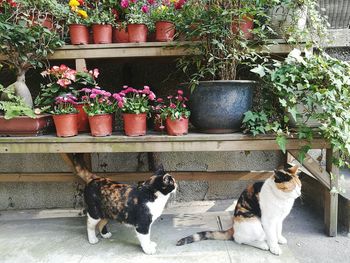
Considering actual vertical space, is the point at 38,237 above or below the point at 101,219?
below

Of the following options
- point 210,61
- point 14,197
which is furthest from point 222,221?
point 14,197

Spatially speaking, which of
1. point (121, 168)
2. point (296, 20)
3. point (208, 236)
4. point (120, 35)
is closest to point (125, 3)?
point (120, 35)

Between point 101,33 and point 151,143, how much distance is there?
1.03 m

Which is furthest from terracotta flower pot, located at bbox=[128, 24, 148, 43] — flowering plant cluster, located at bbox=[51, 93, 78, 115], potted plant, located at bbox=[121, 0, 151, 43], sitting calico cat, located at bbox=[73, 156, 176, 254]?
sitting calico cat, located at bbox=[73, 156, 176, 254]

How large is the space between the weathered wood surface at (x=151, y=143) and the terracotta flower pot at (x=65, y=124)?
5cm

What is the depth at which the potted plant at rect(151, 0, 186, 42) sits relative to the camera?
2.25m

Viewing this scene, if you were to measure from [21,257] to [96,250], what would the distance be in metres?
0.55

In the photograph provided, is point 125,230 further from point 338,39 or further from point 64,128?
point 338,39

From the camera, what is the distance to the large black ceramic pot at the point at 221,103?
204 centimetres

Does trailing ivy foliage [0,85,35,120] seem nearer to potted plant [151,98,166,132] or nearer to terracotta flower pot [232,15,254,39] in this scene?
potted plant [151,98,166,132]

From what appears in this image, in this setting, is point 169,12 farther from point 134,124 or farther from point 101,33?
point 134,124

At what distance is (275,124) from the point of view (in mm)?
2020

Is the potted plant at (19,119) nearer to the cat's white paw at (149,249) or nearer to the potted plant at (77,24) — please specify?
the potted plant at (77,24)

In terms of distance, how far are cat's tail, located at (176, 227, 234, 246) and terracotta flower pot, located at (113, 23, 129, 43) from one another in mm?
1703
